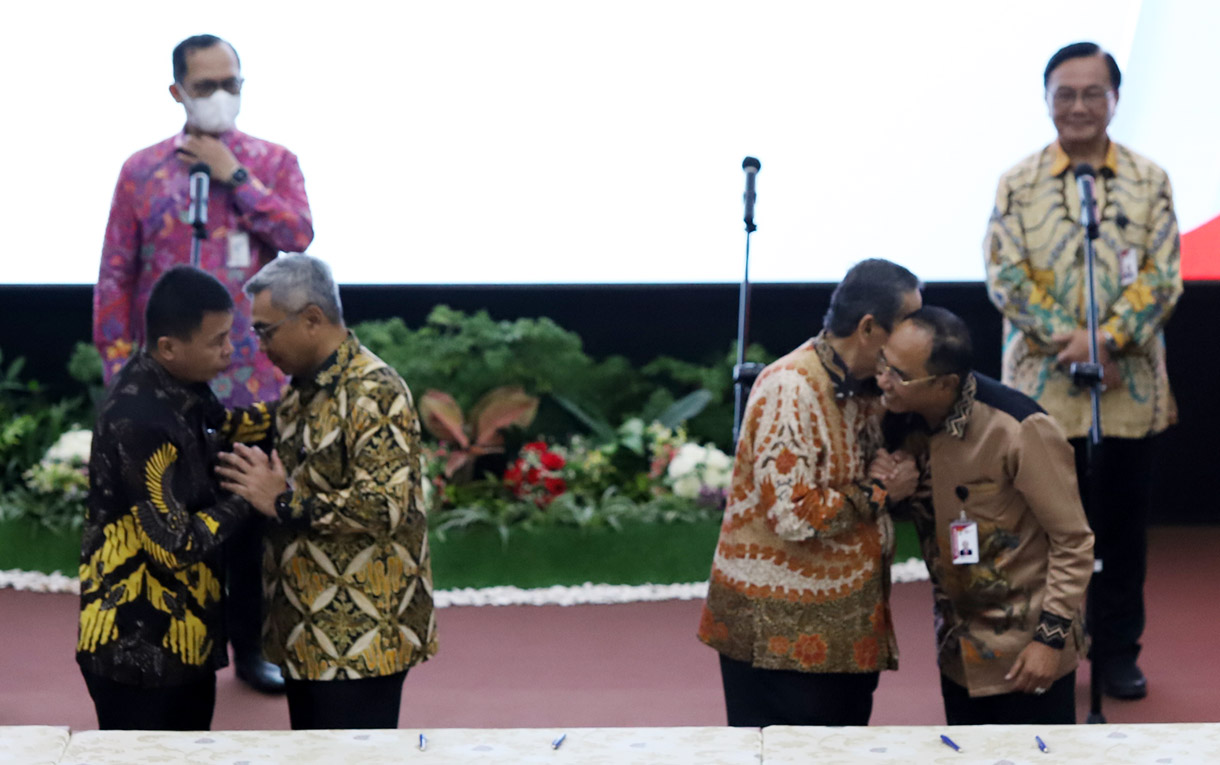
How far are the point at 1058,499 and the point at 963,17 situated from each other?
3.40 metres

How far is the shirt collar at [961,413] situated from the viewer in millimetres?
2596

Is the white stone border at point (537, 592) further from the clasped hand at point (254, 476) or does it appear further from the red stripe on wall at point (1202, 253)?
the clasped hand at point (254, 476)

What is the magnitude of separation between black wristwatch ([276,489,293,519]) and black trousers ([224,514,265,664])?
1.18 metres

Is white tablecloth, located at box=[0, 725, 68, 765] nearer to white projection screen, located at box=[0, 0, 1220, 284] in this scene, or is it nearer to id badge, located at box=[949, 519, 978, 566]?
id badge, located at box=[949, 519, 978, 566]

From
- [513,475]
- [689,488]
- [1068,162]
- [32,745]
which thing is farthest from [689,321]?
[32,745]

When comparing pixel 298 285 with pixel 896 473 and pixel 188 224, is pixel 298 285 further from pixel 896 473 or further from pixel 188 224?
pixel 188 224

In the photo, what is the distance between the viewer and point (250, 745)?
6.19 ft

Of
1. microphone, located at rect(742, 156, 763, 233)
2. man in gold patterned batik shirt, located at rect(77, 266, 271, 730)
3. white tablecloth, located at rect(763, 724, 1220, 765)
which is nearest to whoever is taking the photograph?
white tablecloth, located at rect(763, 724, 1220, 765)

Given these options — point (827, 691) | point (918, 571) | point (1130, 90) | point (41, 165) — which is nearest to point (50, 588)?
point (41, 165)

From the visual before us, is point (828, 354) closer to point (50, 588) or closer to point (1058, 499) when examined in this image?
point (1058, 499)

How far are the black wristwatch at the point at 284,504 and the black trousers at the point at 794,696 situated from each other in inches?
33.5

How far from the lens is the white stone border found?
5055 millimetres

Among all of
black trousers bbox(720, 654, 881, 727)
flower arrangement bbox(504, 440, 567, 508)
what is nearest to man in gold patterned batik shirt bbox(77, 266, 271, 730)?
black trousers bbox(720, 654, 881, 727)

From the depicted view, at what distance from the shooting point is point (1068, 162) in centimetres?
387
